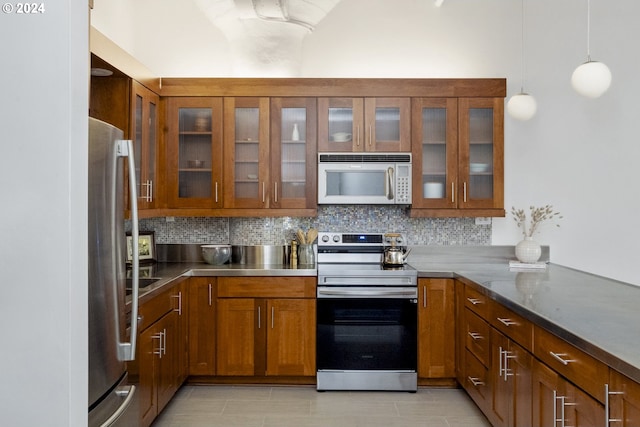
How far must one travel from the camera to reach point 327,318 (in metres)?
3.55

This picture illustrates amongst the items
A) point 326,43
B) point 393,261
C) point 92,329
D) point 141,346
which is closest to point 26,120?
point 92,329

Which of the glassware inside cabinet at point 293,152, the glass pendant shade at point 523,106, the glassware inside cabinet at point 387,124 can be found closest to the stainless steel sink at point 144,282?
the glassware inside cabinet at point 293,152

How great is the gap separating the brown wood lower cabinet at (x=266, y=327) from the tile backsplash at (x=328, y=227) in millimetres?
643

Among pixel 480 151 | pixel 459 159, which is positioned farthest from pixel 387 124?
pixel 480 151

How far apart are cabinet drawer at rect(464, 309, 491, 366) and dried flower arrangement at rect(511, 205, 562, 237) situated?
1.02 m

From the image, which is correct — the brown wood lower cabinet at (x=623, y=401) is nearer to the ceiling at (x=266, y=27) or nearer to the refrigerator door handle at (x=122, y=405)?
the refrigerator door handle at (x=122, y=405)

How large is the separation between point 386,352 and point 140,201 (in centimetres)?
204

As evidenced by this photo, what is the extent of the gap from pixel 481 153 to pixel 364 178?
37.3 inches

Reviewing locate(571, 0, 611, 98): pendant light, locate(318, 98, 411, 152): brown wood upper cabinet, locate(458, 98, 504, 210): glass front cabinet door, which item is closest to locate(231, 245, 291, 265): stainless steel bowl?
locate(318, 98, 411, 152): brown wood upper cabinet

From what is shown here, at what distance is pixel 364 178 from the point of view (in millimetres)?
3824

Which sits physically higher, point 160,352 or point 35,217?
point 35,217

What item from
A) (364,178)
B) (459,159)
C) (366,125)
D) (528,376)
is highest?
(366,125)

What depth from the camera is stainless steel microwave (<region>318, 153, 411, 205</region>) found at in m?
3.81

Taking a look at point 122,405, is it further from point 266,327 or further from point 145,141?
point 145,141
